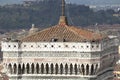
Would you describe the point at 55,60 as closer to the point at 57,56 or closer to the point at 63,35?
the point at 57,56

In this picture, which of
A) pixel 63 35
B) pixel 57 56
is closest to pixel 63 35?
pixel 63 35

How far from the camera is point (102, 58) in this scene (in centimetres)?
2305

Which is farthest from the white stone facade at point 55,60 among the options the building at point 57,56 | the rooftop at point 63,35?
the rooftop at point 63,35

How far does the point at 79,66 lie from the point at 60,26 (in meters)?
1.82

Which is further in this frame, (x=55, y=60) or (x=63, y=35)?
(x=63, y=35)

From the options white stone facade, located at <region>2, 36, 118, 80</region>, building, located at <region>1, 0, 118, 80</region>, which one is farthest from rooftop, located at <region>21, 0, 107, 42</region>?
white stone facade, located at <region>2, 36, 118, 80</region>

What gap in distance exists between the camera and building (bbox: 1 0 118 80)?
2270cm

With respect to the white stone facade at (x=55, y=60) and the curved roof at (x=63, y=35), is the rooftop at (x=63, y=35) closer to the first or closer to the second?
the curved roof at (x=63, y=35)

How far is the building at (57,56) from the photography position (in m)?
22.7

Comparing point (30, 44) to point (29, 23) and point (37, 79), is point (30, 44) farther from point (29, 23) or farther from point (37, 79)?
point (29, 23)

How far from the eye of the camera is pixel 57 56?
22.9 metres

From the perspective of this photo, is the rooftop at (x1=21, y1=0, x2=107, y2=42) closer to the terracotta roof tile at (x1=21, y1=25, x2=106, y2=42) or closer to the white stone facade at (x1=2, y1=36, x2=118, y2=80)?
the terracotta roof tile at (x1=21, y1=25, x2=106, y2=42)

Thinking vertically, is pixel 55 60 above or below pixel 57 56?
below

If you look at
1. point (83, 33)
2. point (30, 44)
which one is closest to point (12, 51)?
point (30, 44)
